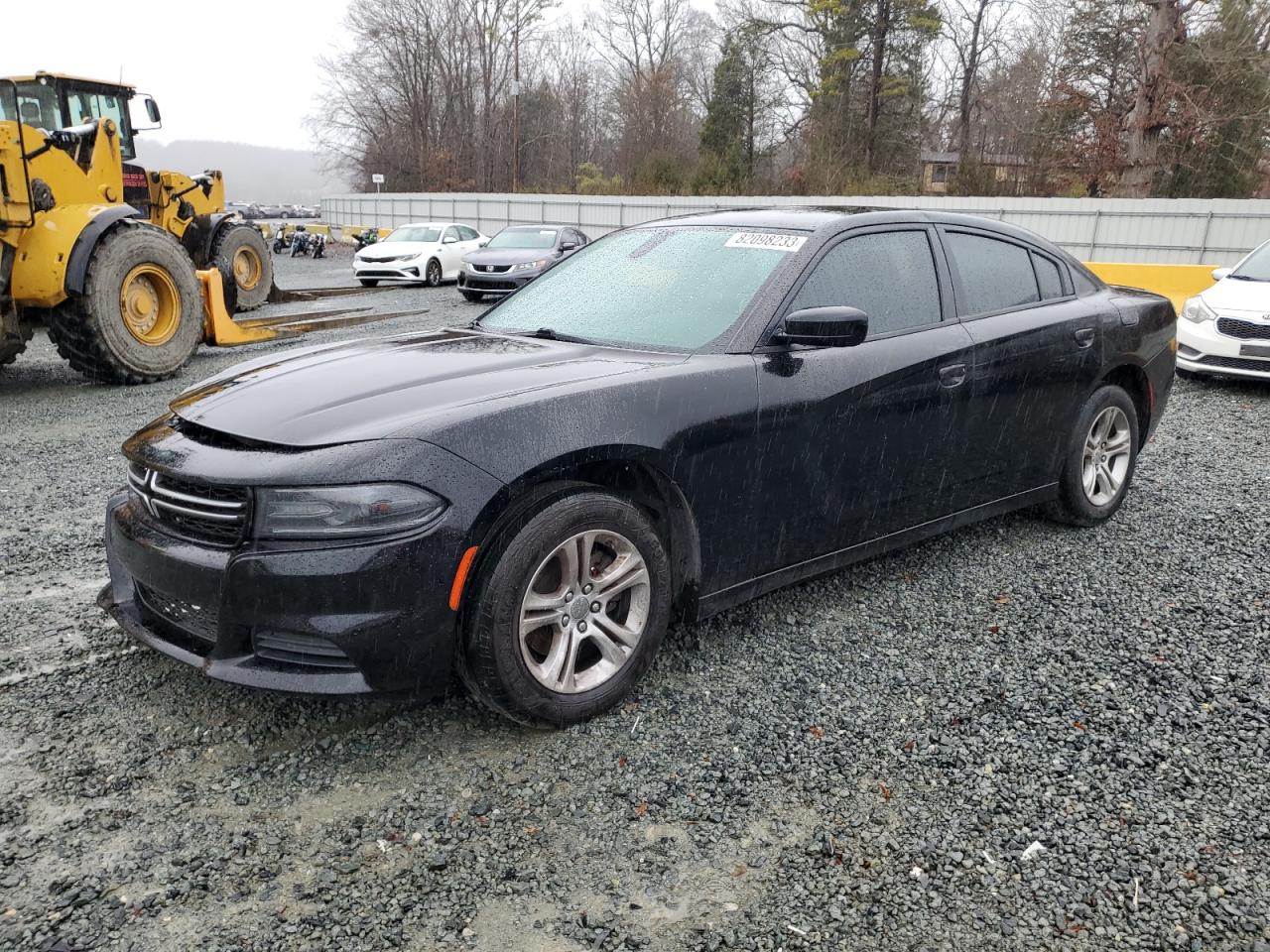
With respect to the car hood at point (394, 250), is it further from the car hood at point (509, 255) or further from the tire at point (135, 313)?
the tire at point (135, 313)

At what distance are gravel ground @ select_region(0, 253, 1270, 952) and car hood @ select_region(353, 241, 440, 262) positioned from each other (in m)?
18.6

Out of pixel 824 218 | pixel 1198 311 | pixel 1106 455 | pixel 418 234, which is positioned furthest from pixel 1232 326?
pixel 418 234

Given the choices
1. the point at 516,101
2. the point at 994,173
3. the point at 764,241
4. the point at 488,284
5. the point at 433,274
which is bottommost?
the point at 433,274

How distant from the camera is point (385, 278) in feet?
71.0

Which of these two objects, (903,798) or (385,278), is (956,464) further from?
(385,278)

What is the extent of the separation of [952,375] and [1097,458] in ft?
4.81

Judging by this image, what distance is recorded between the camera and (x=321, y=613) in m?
2.48

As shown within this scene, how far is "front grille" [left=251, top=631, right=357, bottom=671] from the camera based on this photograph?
251 centimetres

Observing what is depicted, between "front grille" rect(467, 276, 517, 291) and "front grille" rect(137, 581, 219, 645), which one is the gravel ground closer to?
"front grille" rect(137, 581, 219, 645)

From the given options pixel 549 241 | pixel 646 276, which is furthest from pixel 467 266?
pixel 646 276

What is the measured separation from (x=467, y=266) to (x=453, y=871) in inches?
635

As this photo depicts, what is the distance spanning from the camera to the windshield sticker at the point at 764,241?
3582 mm

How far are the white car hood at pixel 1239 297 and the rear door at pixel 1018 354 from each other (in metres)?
5.39

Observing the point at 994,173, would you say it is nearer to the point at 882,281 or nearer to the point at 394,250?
the point at 394,250
